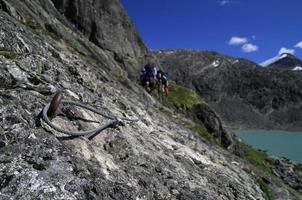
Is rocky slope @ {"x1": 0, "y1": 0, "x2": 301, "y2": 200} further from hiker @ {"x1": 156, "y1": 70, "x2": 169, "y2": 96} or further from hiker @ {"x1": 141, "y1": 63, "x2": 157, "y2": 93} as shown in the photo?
hiker @ {"x1": 156, "y1": 70, "x2": 169, "y2": 96}

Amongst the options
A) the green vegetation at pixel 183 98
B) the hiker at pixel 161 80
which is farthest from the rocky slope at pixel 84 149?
the green vegetation at pixel 183 98

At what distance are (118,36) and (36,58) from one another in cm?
5234

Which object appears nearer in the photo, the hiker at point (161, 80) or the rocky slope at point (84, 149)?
the rocky slope at point (84, 149)

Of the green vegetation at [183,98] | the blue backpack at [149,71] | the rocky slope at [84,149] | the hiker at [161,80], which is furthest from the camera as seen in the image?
the green vegetation at [183,98]

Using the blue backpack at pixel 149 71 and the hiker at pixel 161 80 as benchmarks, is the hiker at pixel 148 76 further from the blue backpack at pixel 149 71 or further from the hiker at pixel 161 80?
the hiker at pixel 161 80

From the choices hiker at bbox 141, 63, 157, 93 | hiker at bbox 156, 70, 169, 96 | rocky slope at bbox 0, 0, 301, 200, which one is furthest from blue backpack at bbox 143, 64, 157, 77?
rocky slope at bbox 0, 0, 301, 200

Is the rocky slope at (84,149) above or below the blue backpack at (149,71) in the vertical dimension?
below

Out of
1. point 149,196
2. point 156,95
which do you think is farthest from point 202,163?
point 156,95

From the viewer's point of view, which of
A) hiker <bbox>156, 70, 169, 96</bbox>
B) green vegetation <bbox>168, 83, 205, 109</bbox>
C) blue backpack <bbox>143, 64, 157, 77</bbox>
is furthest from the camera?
green vegetation <bbox>168, 83, 205, 109</bbox>

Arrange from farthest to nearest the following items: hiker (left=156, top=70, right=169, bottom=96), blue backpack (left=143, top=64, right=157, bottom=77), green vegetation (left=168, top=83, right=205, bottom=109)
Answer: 1. green vegetation (left=168, top=83, right=205, bottom=109)
2. hiker (left=156, top=70, right=169, bottom=96)
3. blue backpack (left=143, top=64, right=157, bottom=77)

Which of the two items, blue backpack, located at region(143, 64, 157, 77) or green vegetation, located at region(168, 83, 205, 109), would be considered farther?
green vegetation, located at region(168, 83, 205, 109)

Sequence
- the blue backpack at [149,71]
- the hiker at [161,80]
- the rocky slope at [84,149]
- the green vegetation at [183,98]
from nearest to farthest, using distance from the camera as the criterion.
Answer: the rocky slope at [84,149]
the blue backpack at [149,71]
the hiker at [161,80]
the green vegetation at [183,98]

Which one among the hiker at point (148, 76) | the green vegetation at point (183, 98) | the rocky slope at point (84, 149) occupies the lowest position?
the rocky slope at point (84, 149)

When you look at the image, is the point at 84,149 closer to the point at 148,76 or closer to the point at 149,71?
the point at 149,71
